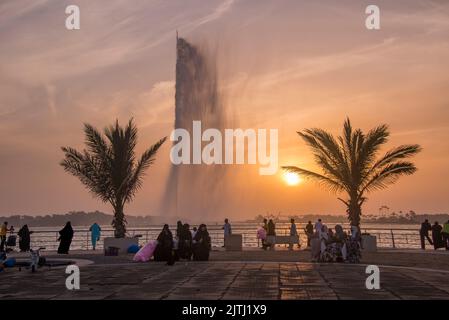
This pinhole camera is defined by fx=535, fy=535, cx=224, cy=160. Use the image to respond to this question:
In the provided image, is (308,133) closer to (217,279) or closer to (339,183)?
(339,183)

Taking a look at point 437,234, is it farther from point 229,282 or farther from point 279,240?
point 229,282

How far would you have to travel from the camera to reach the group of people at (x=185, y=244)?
21.3 m

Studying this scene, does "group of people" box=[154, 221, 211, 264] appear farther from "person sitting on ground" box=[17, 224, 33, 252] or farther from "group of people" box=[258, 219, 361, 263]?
"person sitting on ground" box=[17, 224, 33, 252]

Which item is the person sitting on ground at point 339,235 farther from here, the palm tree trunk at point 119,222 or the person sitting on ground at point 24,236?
the person sitting on ground at point 24,236

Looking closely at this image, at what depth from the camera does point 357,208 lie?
98.9 ft

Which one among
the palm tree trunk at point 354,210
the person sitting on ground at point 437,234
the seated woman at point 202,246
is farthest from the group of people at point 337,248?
the person sitting on ground at point 437,234

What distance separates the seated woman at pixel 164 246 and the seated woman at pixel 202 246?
1.38m

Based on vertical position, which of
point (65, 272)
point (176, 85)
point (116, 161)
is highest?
point (176, 85)

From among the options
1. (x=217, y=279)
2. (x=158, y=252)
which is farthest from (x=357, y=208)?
(x=217, y=279)

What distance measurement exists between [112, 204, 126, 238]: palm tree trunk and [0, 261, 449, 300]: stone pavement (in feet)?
35.0
